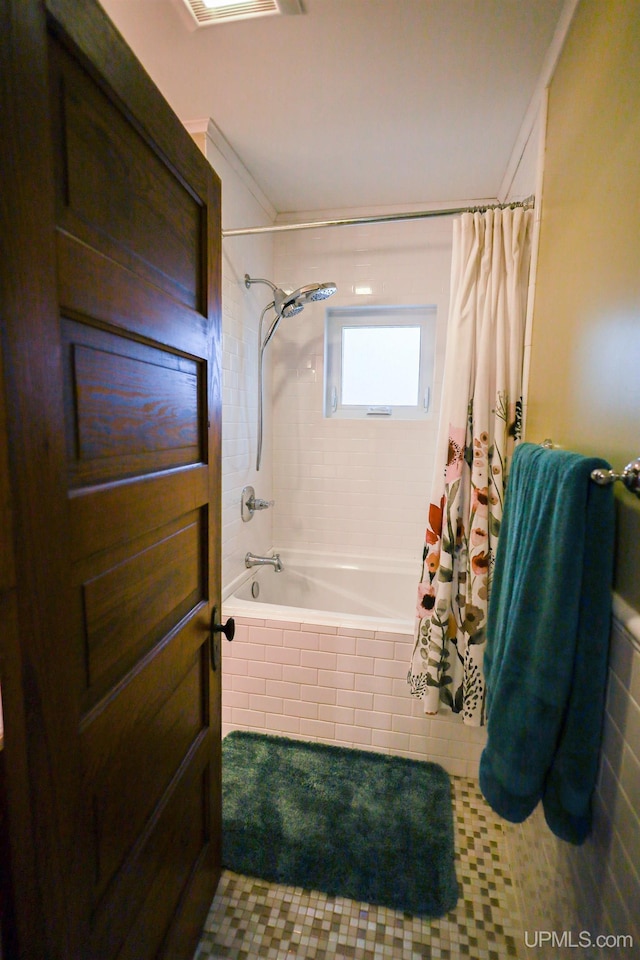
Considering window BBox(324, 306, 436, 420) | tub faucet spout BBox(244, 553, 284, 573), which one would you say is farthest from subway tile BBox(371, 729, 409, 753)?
window BBox(324, 306, 436, 420)

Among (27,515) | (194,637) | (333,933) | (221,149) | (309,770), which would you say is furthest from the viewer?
(221,149)

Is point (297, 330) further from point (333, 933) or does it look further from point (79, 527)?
point (333, 933)

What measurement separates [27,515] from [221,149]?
76.7 inches

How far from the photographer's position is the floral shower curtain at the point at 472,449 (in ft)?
4.97

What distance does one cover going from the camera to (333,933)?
3.74 ft

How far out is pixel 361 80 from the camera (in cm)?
145

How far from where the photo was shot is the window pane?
2.56m

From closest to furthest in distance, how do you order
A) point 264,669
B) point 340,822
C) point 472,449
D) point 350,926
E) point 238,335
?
point 350,926
point 340,822
point 472,449
point 264,669
point 238,335

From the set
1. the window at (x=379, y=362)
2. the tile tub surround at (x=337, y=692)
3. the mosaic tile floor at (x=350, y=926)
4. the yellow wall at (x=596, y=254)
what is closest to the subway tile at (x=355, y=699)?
the tile tub surround at (x=337, y=692)

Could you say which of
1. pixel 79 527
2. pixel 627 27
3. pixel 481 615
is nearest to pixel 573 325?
pixel 627 27

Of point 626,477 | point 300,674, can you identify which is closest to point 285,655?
point 300,674

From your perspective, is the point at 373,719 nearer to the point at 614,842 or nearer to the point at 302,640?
the point at 302,640

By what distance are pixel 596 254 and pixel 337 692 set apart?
1659mm

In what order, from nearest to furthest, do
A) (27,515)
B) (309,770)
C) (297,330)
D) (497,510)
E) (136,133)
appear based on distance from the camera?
(27,515) < (136,133) < (497,510) < (309,770) < (297,330)
